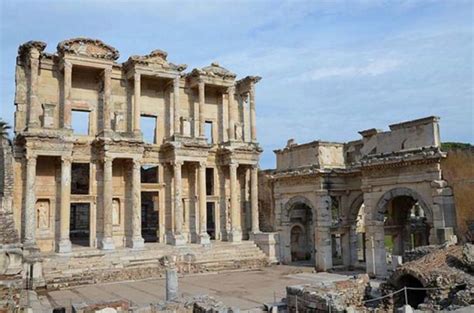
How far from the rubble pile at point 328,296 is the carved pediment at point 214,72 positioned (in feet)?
52.3

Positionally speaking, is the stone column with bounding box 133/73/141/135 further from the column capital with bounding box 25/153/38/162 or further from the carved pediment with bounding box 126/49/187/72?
the column capital with bounding box 25/153/38/162

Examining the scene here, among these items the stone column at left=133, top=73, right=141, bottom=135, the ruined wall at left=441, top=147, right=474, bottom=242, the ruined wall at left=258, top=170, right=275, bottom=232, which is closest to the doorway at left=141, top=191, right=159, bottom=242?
the ruined wall at left=258, top=170, right=275, bottom=232

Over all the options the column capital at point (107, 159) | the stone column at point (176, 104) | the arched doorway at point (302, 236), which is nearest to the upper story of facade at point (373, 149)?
the arched doorway at point (302, 236)

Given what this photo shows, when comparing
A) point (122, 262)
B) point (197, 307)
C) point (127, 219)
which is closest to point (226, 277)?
point (122, 262)

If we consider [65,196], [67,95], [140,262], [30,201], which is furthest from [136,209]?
[67,95]

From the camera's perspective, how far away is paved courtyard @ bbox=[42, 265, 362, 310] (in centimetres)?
1517

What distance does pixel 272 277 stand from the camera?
65.4ft

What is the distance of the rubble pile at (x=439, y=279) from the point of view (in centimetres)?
1171

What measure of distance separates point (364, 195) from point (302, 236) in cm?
770

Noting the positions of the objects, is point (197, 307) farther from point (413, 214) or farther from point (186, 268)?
point (413, 214)

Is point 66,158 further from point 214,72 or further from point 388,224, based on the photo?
point 388,224

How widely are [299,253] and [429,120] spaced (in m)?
12.0

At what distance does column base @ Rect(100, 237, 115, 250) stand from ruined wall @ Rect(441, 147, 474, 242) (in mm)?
14649

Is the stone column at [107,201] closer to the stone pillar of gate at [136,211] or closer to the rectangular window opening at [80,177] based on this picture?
the stone pillar of gate at [136,211]
